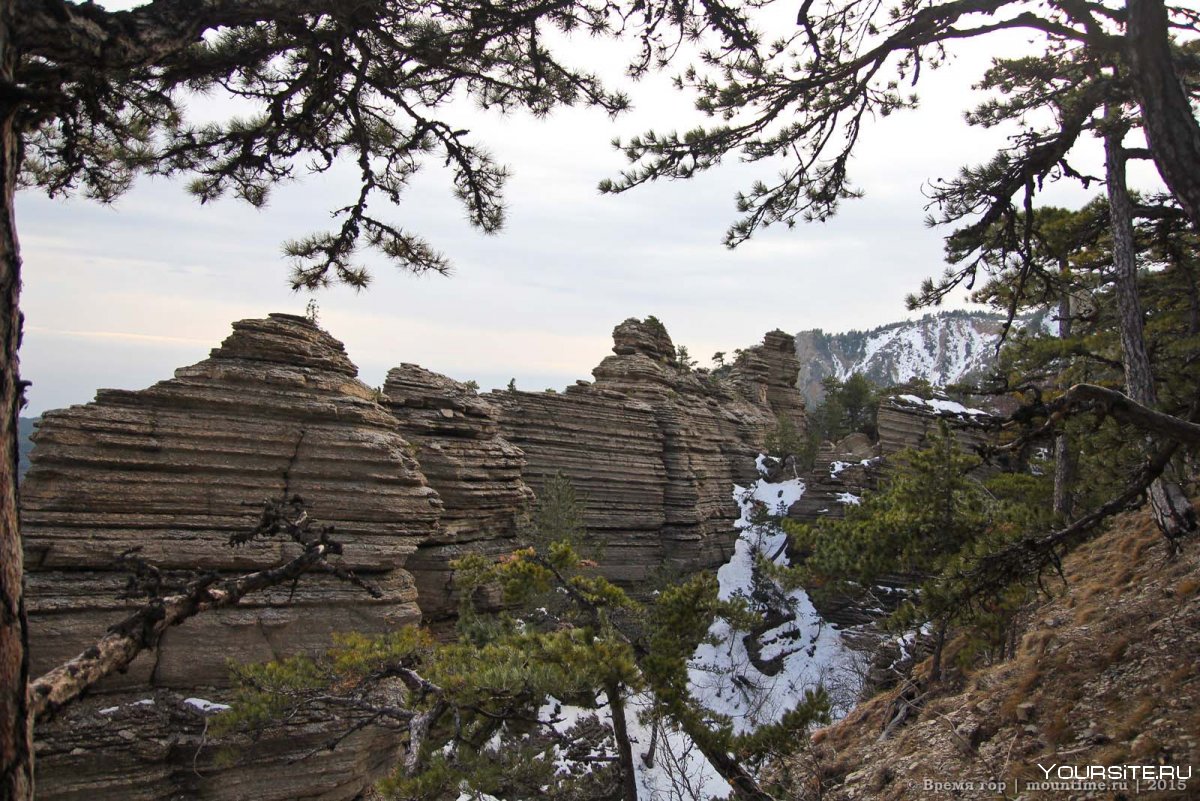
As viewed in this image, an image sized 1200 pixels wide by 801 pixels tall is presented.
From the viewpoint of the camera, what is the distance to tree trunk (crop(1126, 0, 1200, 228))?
4.02 m

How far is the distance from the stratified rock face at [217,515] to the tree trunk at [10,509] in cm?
994

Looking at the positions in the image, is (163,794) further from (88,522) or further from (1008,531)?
(1008,531)

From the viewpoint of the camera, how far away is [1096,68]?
5.27m

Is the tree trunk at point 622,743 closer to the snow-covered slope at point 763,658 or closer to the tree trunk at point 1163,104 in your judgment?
the tree trunk at point 1163,104

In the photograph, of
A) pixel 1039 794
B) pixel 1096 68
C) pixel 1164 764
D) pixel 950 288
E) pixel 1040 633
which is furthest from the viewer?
pixel 1040 633

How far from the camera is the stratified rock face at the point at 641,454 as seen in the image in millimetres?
27062

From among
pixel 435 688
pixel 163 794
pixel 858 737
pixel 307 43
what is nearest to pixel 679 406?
pixel 858 737

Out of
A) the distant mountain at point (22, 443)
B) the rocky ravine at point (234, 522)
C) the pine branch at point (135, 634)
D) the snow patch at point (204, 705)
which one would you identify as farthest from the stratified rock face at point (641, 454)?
the pine branch at point (135, 634)

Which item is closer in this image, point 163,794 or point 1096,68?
point 1096,68

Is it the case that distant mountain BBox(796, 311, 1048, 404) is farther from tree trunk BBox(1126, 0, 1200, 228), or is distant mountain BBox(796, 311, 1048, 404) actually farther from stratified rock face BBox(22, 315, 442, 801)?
tree trunk BBox(1126, 0, 1200, 228)

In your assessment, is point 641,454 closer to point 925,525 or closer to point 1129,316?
point 925,525

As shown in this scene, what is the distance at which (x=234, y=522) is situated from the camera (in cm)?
1235

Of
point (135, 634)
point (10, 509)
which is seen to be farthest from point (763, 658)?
point (10, 509)

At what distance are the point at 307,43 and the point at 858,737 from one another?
1058 cm
